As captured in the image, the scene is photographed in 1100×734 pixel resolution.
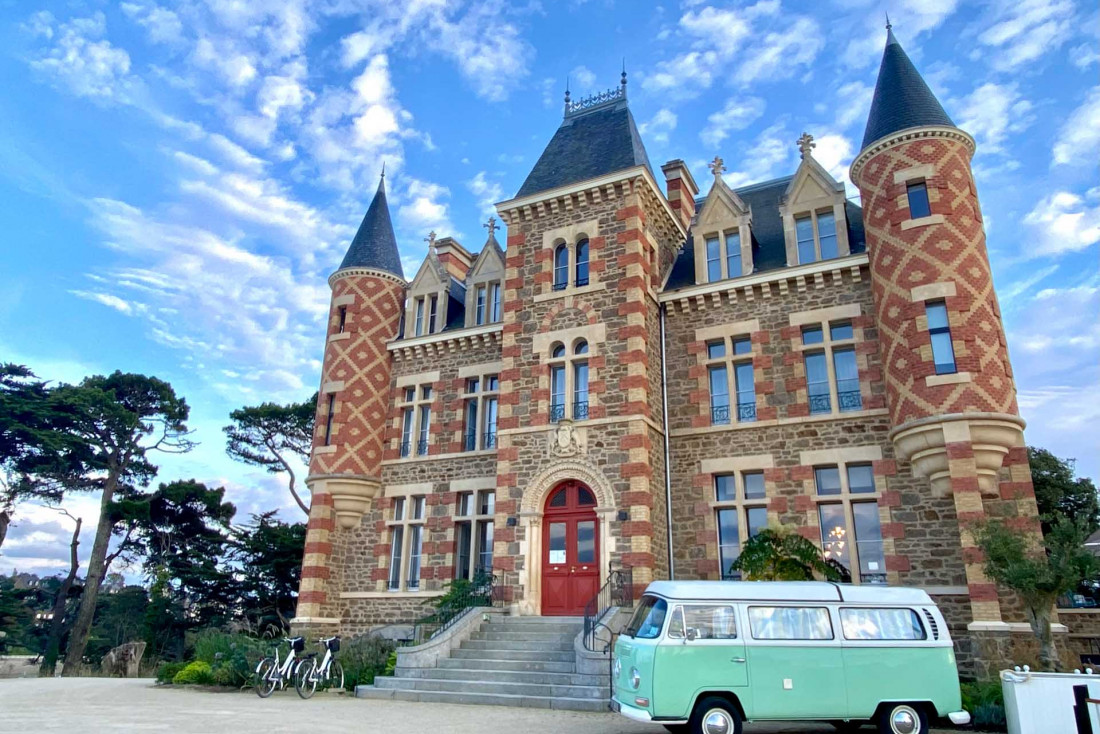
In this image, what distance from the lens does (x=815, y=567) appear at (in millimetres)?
12750

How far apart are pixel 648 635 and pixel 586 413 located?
325 inches

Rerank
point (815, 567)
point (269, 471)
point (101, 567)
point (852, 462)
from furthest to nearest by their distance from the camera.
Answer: point (269, 471)
point (101, 567)
point (852, 462)
point (815, 567)

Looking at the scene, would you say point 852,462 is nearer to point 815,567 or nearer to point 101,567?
point 815,567

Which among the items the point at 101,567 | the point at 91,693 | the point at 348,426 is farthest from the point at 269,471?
the point at 91,693

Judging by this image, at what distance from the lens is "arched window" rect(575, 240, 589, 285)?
17703mm

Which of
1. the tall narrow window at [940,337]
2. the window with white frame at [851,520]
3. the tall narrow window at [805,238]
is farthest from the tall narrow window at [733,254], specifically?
the window with white frame at [851,520]

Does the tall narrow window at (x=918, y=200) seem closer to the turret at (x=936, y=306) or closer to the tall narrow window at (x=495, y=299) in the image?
the turret at (x=936, y=306)

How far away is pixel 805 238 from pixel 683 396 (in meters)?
4.75

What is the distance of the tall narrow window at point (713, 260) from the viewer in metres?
17.6

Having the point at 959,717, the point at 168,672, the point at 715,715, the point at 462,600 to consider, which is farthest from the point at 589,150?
the point at 168,672

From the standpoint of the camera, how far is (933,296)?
1399cm

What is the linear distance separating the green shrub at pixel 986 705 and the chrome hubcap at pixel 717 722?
3.96m

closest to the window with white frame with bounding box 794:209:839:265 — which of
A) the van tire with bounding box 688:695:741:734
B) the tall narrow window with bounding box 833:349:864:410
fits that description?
the tall narrow window with bounding box 833:349:864:410

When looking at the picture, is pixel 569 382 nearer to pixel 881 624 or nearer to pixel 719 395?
pixel 719 395
